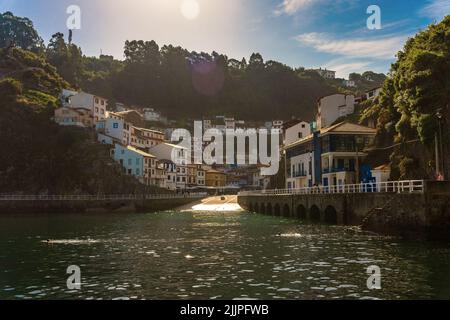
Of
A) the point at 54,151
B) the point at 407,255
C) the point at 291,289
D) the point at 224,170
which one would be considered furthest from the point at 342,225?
the point at 224,170

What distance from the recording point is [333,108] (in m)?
106

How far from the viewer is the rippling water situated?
20.3 meters

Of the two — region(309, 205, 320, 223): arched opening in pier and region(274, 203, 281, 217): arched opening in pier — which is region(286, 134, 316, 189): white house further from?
region(309, 205, 320, 223): arched opening in pier

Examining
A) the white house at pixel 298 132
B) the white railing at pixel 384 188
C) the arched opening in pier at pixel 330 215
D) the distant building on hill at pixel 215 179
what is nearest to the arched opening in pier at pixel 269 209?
the white railing at pixel 384 188

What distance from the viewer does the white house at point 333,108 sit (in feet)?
345

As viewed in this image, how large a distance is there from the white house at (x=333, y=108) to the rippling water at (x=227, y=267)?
66.2 metres

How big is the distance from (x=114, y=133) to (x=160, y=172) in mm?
18017

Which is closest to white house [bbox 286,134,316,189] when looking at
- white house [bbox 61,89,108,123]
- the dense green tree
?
the dense green tree

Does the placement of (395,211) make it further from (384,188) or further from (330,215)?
(330,215)

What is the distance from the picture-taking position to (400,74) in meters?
58.3

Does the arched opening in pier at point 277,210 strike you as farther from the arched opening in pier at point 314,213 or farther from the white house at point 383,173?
the white house at point 383,173

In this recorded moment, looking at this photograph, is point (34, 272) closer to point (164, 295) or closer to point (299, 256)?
point (164, 295)

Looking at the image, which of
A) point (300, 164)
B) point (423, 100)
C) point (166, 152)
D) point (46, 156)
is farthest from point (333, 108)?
point (46, 156)

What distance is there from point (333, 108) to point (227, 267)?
85733 mm
